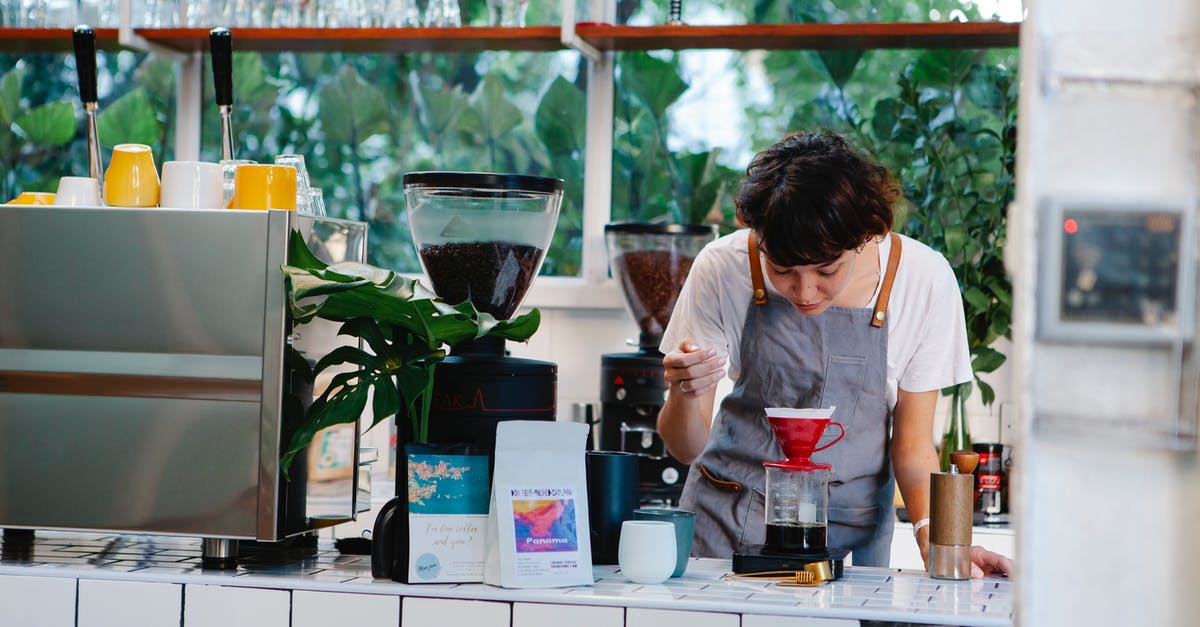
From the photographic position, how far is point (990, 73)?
322 cm

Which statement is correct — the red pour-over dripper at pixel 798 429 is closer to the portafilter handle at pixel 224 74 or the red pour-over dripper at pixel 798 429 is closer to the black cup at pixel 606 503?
the black cup at pixel 606 503

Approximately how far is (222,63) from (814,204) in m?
0.84

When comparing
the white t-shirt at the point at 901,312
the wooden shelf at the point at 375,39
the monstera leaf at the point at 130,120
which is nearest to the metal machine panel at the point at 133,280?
the white t-shirt at the point at 901,312

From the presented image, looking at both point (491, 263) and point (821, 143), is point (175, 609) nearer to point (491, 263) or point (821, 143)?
point (491, 263)

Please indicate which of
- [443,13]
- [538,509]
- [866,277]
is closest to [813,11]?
[443,13]

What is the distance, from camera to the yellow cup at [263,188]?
1463mm

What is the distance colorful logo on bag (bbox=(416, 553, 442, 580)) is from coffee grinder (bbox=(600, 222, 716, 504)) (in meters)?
1.53

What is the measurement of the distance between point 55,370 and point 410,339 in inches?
17.6

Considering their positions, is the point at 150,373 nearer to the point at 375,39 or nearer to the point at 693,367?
the point at 693,367

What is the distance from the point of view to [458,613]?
4.20ft

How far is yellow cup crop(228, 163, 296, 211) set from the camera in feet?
4.80

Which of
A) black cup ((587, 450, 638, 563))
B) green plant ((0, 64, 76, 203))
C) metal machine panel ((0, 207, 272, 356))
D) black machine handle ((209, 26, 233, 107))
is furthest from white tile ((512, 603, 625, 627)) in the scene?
green plant ((0, 64, 76, 203))

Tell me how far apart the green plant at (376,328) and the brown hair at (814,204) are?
0.51 m

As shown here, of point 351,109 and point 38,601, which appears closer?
point 38,601
